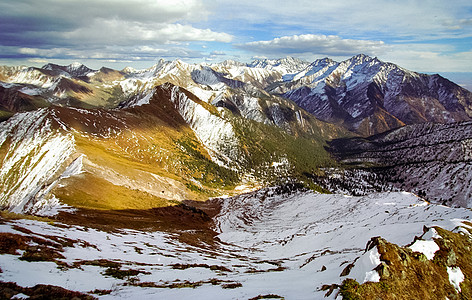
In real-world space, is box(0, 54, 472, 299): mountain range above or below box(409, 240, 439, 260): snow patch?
below

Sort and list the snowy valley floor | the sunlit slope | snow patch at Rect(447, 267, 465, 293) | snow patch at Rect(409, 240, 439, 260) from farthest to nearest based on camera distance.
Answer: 1. the sunlit slope
2. snow patch at Rect(409, 240, 439, 260)
3. the snowy valley floor
4. snow patch at Rect(447, 267, 465, 293)

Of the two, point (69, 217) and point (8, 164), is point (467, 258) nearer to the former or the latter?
point (69, 217)

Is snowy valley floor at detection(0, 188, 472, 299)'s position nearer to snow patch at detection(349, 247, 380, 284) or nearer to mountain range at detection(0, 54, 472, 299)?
snow patch at detection(349, 247, 380, 284)

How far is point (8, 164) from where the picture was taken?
5374 inches

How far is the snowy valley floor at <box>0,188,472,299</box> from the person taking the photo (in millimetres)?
26672

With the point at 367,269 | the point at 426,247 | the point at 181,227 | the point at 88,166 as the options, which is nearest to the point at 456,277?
the point at 426,247

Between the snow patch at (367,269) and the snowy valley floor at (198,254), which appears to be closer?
the snow patch at (367,269)

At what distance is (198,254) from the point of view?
206 feet

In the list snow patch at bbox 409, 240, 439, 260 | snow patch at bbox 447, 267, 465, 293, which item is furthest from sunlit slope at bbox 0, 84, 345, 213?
snow patch at bbox 447, 267, 465, 293

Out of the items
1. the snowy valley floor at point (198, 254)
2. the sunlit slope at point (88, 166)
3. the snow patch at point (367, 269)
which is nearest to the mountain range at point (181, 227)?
the snow patch at point (367, 269)

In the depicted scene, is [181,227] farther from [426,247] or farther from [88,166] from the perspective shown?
[426,247]

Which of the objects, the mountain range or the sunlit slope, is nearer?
the mountain range

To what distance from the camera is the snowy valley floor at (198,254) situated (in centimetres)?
2667

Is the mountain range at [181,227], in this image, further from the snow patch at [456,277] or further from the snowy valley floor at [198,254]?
the snowy valley floor at [198,254]
